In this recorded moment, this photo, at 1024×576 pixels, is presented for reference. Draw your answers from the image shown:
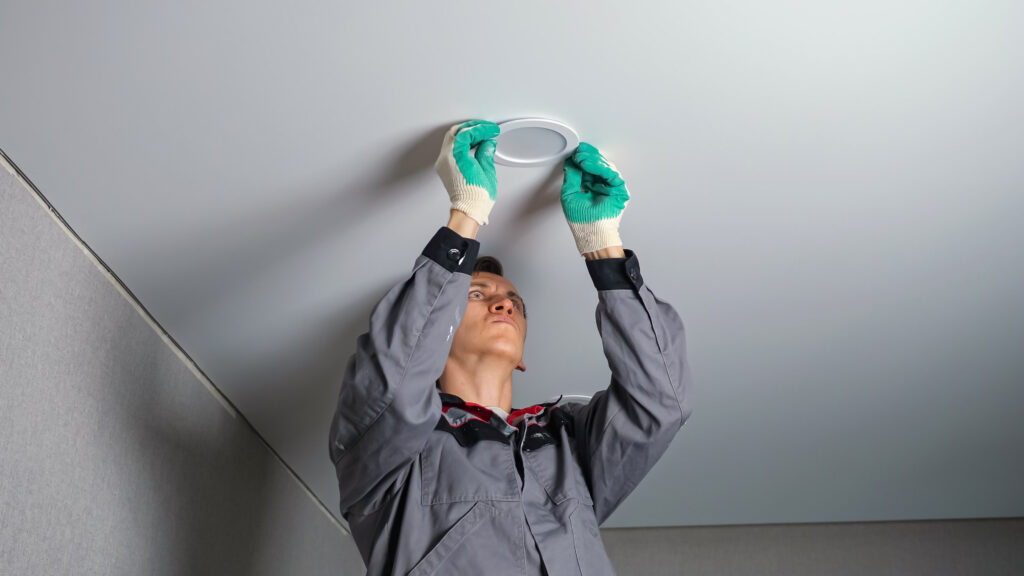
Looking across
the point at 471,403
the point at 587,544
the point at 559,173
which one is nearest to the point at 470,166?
the point at 559,173

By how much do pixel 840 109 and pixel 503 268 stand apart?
823 millimetres

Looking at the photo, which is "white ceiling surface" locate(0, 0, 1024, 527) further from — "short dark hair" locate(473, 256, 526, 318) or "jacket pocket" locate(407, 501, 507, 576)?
"jacket pocket" locate(407, 501, 507, 576)

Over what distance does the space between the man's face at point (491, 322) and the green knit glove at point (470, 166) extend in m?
0.36

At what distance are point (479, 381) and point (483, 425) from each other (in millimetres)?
212

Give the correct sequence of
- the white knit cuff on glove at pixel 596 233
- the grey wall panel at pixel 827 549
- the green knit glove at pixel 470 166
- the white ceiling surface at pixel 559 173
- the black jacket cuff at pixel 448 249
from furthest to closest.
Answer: the grey wall panel at pixel 827 549, the white knit cuff on glove at pixel 596 233, the black jacket cuff at pixel 448 249, the green knit glove at pixel 470 166, the white ceiling surface at pixel 559 173

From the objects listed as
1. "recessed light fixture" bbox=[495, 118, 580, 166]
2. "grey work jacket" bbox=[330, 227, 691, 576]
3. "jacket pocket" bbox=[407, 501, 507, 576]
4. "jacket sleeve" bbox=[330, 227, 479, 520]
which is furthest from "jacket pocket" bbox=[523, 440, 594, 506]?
"recessed light fixture" bbox=[495, 118, 580, 166]

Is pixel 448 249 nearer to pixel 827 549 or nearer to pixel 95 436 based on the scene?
pixel 95 436

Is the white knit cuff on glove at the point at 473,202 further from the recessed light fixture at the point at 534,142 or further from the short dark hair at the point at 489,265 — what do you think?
the short dark hair at the point at 489,265

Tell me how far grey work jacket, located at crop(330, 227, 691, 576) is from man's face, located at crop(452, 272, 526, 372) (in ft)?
0.51

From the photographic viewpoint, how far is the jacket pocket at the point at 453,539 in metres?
1.54

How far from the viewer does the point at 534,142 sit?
1.58 meters

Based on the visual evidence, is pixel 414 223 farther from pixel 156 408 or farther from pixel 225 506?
pixel 225 506

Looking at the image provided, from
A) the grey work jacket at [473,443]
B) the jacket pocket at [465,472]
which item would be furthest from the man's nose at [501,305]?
the jacket pocket at [465,472]

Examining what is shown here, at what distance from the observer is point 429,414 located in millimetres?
1558
